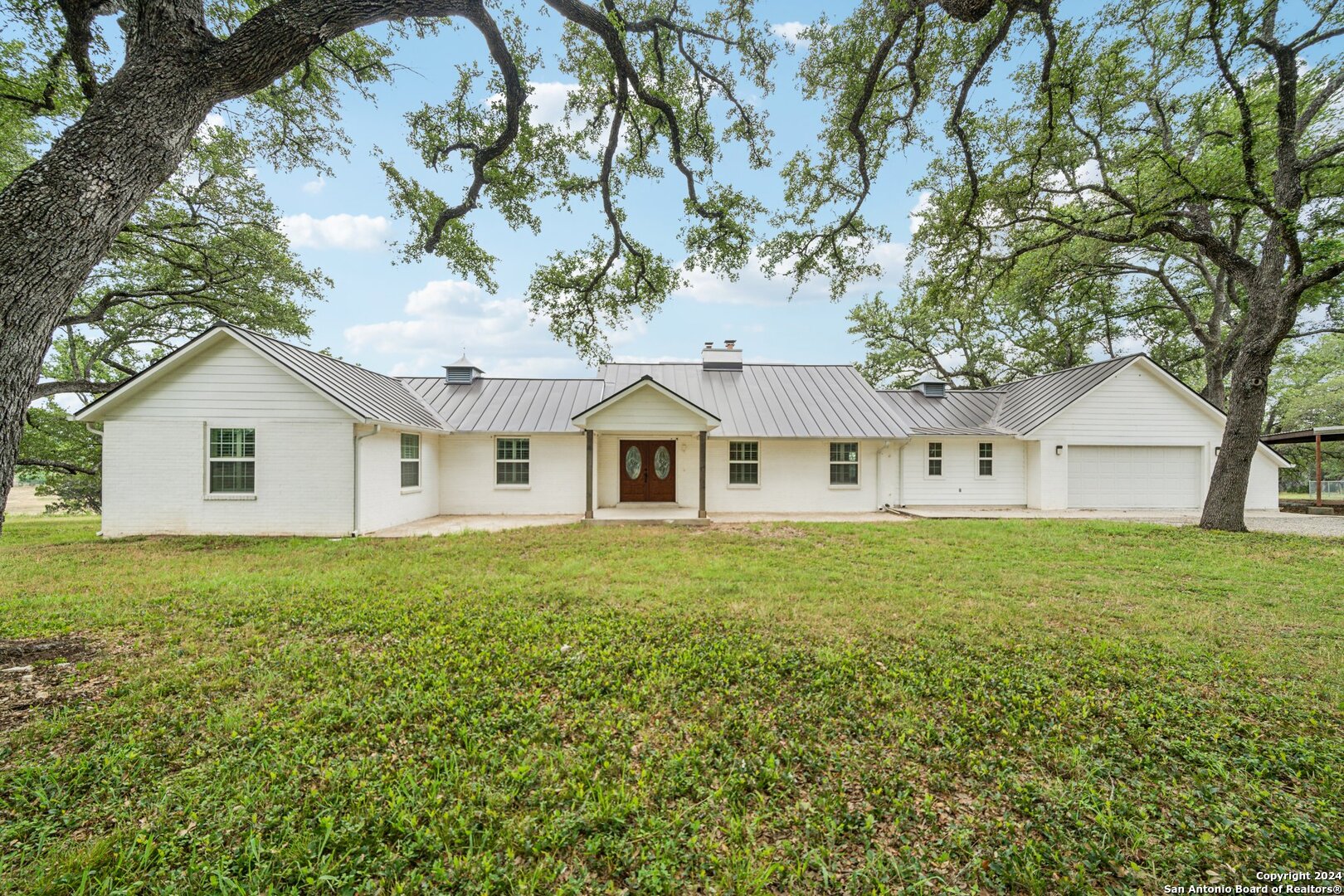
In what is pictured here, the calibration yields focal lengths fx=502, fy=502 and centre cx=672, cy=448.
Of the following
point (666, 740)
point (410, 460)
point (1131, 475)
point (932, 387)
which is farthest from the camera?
point (932, 387)

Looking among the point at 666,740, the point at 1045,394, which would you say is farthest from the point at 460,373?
the point at 1045,394

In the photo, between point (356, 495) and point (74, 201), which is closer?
point (74, 201)

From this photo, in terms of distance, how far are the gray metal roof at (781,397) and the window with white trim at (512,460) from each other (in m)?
3.30

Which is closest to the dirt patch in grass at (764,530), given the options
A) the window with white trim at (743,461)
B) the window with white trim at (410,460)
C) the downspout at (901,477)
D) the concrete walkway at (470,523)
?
the window with white trim at (743,461)

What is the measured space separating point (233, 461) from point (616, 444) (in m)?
8.68

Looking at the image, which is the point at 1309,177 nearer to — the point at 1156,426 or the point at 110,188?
the point at 1156,426

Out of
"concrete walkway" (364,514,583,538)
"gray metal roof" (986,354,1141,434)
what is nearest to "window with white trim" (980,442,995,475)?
"gray metal roof" (986,354,1141,434)

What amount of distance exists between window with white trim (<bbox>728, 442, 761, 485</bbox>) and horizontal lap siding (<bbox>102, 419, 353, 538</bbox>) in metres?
9.46

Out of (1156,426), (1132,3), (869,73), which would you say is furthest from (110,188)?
(1156,426)

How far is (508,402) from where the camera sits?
15.4 meters

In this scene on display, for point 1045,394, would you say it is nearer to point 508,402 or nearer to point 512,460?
point 512,460

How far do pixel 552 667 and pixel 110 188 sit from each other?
4.43 meters

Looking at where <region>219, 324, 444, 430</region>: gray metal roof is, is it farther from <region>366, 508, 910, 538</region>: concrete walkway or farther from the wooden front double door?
the wooden front double door

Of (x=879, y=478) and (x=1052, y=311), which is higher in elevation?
(x=1052, y=311)
